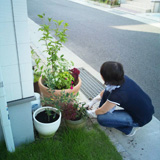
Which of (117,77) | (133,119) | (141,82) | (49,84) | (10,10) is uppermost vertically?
(10,10)

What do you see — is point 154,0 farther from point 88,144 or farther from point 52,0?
point 88,144

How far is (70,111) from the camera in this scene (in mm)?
2615

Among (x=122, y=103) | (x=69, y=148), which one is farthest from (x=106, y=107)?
(x=69, y=148)

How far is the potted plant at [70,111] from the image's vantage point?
2607 millimetres

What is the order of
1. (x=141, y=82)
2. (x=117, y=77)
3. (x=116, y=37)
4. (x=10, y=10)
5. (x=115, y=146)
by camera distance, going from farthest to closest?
(x=116, y=37), (x=141, y=82), (x=115, y=146), (x=117, y=77), (x=10, y=10)

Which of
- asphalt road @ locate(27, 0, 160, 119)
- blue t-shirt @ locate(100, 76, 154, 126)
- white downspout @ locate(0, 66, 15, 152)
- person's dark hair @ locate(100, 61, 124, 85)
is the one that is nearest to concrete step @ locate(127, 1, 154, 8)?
asphalt road @ locate(27, 0, 160, 119)

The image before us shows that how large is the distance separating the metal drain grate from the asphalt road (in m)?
0.58

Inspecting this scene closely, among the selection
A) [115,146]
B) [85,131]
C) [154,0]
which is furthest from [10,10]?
[154,0]

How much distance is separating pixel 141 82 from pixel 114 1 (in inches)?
455

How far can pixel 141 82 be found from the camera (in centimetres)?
443

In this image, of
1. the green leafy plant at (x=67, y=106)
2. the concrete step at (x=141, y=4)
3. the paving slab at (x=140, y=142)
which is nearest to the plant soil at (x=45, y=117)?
the green leafy plant at (x=67, y=106)

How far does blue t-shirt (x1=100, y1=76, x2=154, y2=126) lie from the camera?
8.28ft

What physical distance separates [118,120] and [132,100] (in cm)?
37

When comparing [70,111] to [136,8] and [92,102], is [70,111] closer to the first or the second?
[92,102]
